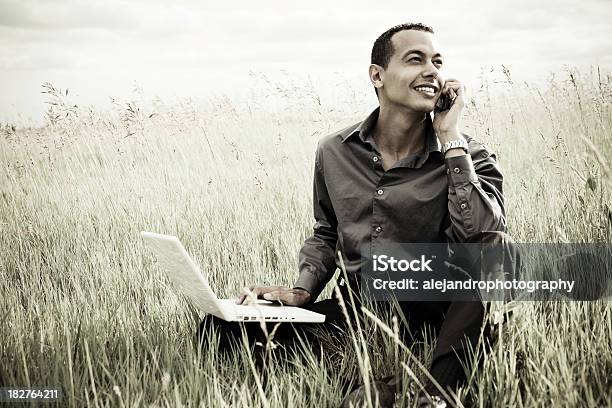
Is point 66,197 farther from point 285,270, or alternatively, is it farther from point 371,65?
point 371,65

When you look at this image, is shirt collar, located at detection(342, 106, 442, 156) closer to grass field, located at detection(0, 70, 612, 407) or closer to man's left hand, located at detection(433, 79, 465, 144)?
man's left hand, located at detection(433, 79, 465, 144)

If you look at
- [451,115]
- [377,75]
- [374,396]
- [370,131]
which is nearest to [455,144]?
[451,115]

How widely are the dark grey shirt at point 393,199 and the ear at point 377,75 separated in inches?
4.7

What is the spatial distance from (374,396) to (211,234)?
205 cm

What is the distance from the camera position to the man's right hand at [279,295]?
2.19 meters

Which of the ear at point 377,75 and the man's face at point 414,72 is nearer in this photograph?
the man's face at point 414,72

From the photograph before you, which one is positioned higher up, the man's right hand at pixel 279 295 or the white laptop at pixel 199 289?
the white laptop at pixel 199 289

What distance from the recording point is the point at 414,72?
2398mm

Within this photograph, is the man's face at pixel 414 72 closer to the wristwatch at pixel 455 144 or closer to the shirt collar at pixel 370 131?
the shirt collar at pixel 370 131

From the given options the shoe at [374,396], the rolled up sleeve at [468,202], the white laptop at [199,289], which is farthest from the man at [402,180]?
the shoe at [374,396]

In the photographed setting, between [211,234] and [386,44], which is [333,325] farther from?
[211,234]

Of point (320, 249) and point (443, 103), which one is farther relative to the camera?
point (320, 249)

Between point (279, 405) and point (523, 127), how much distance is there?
14.1ft

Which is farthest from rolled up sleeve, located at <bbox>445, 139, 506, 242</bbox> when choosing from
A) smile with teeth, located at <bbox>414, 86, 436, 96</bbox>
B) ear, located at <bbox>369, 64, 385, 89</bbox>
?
ear, located at <bbox>369, 64, 385, 89</bbox>
